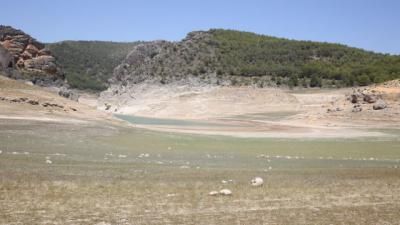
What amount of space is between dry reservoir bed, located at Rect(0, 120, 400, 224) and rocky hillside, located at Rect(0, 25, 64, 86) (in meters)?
50.7

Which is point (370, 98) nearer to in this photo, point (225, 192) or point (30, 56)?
point (225, 192)

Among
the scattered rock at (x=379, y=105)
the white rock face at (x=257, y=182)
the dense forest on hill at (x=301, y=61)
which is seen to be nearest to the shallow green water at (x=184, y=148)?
the white rock face at (x=257, y=182)

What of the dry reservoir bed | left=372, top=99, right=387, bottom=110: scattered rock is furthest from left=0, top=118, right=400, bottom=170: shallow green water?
left=372, top=99, right=387, bottom=110: scattered rock

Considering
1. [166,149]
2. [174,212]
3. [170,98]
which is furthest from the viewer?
[170,98]

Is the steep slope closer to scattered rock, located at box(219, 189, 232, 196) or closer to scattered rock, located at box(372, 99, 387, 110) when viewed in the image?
scattered rock, located at box(372, 99, 387, 110)

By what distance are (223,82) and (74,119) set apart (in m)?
54.3

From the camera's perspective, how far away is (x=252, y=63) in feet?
334

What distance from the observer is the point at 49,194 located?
13.1 metres

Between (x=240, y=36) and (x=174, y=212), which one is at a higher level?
(x=240, y=36)

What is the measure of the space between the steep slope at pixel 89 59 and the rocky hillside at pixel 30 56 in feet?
201

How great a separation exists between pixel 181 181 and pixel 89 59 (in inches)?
6645

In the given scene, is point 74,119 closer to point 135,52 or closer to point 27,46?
point 27,46

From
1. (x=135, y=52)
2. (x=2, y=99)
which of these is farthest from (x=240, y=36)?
(x=2, y=99)

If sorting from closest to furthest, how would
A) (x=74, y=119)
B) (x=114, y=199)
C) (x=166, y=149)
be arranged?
1. (x=114, y=199)
2. (x=166, y=149)
3. (x=74, y=119)
